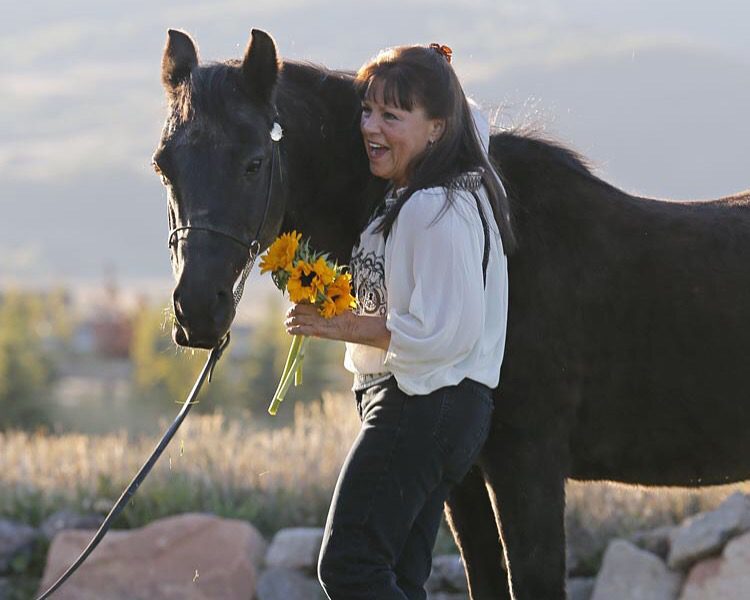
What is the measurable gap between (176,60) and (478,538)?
1.79m

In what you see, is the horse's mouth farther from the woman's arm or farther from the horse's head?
the woman's arm

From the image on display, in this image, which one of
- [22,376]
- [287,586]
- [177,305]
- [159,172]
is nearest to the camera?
[177,305]

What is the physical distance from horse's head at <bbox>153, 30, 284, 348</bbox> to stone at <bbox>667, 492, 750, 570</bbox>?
309 centimetres

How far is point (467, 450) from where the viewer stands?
3283 mm

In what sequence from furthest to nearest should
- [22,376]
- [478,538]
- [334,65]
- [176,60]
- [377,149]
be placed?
[334,65] → [22,376] → [478,538] → [176,60] → [377,149]

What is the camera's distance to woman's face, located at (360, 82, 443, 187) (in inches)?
129

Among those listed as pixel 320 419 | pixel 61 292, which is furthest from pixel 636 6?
pixel 320 419

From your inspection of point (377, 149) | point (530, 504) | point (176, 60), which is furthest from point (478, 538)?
point (176, 60)

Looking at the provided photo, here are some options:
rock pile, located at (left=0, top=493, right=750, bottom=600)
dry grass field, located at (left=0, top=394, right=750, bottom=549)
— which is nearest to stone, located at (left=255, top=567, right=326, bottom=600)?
rock pile, located at (left=0, top=493, right=750, bottom=600)

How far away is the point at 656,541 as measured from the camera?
6.05 metres

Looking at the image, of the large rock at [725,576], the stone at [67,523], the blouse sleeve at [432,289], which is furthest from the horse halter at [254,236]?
the stone at [67,523]

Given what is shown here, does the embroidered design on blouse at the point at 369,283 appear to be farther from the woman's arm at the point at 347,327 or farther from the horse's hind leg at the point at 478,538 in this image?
the horse's hind leg at the point at 478,538

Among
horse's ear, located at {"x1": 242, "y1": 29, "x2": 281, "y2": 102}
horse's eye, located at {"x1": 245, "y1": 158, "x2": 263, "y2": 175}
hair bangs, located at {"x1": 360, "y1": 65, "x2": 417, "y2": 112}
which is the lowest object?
horse's eye, located at {"x1": 245, "y1": 158, "x2": 263, "y2": 175}

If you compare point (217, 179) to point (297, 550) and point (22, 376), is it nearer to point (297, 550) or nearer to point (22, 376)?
point (297, 550)
